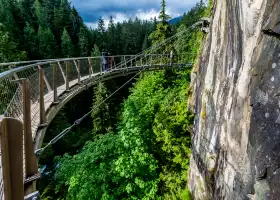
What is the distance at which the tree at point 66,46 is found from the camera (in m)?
31.2

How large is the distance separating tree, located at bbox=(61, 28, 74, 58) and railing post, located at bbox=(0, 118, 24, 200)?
33070mm

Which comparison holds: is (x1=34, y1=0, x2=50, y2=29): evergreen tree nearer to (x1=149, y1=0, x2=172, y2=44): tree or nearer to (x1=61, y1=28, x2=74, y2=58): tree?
(x1=61, y1=28, x2=74, y2=58): tree

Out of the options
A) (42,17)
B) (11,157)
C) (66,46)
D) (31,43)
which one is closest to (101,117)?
(66,46)

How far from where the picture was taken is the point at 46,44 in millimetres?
29141

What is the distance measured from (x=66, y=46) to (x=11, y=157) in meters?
33.8

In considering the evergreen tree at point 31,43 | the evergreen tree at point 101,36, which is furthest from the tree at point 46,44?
the evergreen tree at point 101,36

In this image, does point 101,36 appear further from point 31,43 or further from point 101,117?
point 101,117

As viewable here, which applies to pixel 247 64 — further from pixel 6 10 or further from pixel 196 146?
→ pixel 6 10

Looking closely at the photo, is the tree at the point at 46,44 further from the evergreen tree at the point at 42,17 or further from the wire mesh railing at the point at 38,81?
the wire mesh railing at the point at 38,81

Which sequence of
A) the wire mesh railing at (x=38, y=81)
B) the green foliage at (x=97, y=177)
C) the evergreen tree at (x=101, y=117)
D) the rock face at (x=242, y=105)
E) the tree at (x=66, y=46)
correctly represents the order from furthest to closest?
the tree at (x=66, y=46) < the evergreen tree at (x=101, y=117) < the green foliage at (x=97, y=177) < the rock face at (x=242, y=105) < the wire mesh railing at (x=38, y=81)

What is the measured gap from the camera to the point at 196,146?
23.2 ft

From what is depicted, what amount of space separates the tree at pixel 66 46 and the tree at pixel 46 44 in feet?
5.31

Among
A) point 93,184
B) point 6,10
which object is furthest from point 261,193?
point 6,10

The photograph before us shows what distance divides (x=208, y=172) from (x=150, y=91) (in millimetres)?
7780
